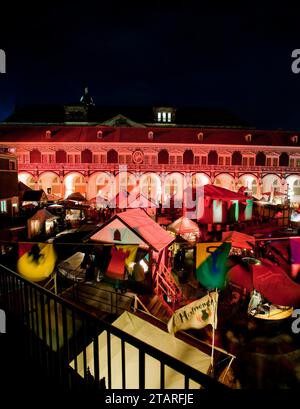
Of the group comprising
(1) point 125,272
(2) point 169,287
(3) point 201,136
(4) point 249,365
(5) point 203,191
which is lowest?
(4) point 249,365

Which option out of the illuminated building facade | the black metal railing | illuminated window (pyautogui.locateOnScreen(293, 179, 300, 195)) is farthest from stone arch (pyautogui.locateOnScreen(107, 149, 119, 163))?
the black metal railing

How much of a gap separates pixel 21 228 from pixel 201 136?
2623 centimetres

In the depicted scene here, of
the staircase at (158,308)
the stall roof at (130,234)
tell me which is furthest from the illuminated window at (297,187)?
the staircase at (158,308)

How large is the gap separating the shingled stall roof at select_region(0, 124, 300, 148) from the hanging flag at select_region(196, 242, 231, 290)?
28.0 m

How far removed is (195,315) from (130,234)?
4.39 meters

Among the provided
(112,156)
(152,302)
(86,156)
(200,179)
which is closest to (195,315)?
(152,302)

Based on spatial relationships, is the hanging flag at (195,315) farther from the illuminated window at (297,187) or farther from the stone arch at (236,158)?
the illuminated window at (297,187)

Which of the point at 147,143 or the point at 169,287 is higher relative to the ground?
the point at 147,143

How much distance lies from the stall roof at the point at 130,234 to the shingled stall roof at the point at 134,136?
84.0ft

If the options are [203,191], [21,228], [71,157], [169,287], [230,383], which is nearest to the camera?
[230,383]

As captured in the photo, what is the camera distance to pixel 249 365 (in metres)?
7.42
